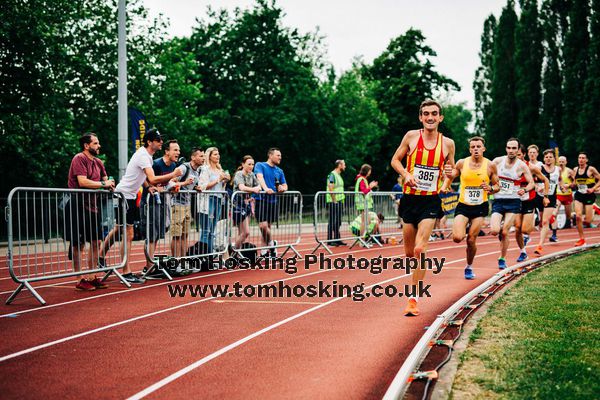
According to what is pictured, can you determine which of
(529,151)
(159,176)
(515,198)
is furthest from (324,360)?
(529,151)

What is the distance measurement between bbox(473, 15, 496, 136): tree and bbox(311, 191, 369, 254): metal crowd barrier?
213ft

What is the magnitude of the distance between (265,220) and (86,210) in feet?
14.5

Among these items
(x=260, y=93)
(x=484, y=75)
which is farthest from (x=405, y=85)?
(x=484, y=75)

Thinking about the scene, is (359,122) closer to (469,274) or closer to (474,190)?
(474,190)

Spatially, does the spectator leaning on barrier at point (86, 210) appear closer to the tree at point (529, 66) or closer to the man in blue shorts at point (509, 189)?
the man in blue shorts at point (509, 189)

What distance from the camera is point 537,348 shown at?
5.22 meters

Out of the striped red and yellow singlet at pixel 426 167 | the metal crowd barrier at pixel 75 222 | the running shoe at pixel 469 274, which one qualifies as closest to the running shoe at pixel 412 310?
the striped red and yellow singlet at pixel 426 167

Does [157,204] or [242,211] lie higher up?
[157,204]

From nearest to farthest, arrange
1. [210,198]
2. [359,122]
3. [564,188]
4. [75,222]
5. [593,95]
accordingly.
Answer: [75,222]
[210,198]
[564,188]
[593,95]
[359,122]

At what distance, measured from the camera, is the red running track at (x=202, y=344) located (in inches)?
178

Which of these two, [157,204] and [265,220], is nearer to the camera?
[157,204]

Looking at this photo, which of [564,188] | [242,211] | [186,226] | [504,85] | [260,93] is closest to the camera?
[186,226]

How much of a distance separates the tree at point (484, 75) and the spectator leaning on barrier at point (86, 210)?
7321 centimetres

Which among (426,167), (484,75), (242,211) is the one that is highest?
(484,75)
